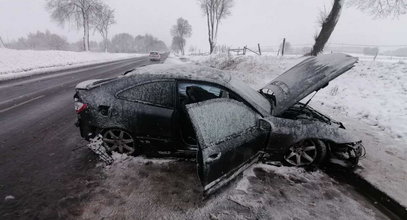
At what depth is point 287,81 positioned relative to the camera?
16.1 feet

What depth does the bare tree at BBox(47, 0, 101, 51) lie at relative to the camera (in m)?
34.2

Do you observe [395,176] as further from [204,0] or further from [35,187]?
[204,0]

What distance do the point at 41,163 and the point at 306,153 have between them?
14.7 ft

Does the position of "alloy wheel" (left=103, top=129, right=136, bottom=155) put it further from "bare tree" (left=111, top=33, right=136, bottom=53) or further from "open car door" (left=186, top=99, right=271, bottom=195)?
"bare tree" (left=111, top=33, right=136, bottom=53)

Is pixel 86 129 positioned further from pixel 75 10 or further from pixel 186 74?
pixel 75 10

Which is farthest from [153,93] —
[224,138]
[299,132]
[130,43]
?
[130,43]

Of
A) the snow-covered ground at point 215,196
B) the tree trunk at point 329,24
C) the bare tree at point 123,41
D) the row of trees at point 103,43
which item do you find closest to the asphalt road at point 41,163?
the snow-covered ground at point 215,196

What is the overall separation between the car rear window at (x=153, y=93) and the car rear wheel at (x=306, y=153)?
2.19 metres

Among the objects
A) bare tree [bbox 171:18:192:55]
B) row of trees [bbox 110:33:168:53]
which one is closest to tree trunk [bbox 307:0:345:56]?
bare tree [bbox 171:18:192:55]

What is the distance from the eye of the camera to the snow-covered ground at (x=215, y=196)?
3.04 m

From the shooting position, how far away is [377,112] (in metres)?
7.12

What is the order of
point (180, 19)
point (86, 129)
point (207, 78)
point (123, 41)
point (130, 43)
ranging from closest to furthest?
1. point (207, 78)
2. point (86, 129)
3. point (180, 19)
4. point (123, 41)
5. point (130, 43)

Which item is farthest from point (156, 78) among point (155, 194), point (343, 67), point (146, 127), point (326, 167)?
point (326, 167)

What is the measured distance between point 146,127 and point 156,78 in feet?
2.74
